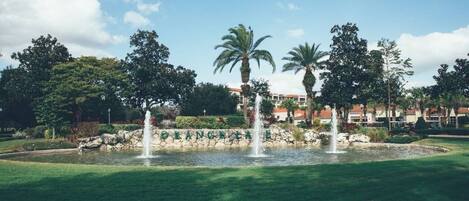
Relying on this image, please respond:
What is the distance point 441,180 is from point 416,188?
165 cm

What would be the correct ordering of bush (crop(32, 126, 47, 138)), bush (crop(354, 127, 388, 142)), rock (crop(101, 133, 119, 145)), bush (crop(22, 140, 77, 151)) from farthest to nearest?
bush (crop(32, 126, 47, 138)) < bush (crop(354, 127, 388, 142)) < rock (crop(101, 133, 119, 145)) < bush (crop(22, 140, 77, 151))

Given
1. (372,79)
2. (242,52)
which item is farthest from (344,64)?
(242,52)

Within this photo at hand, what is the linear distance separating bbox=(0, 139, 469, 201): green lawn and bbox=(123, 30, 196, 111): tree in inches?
1830

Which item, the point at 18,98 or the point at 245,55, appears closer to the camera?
the point at 245,55

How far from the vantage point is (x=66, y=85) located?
52.2 m

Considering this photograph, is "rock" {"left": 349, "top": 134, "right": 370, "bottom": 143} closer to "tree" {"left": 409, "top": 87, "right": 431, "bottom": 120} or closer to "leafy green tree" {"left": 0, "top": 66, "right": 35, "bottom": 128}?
"leafy green tree" {"left": 0, "top": 66, "right": 35, "bottom": 128}

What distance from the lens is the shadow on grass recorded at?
10445 mm

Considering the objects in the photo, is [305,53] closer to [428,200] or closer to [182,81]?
[182,81]

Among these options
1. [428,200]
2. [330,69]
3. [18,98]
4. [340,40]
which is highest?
[340,40]

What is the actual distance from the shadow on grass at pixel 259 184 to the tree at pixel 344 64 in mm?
47016

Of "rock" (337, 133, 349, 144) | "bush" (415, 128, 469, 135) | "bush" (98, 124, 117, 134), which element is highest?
"bush" (98, 124, 117, 134)

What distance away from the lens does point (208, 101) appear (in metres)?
72.8

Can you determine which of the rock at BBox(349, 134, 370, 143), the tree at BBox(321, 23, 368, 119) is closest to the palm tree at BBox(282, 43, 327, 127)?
the tree at BBox(321, 23, 368, 119)

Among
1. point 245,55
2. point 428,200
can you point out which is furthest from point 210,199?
point 245,55
